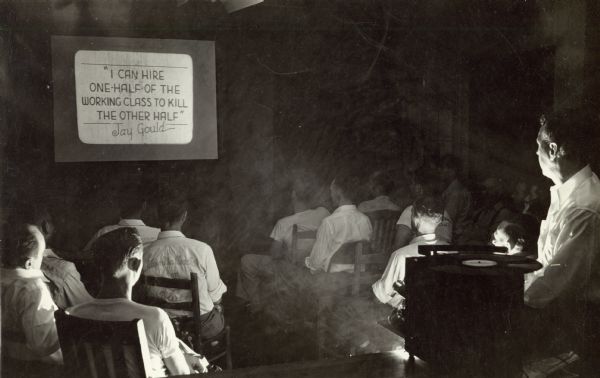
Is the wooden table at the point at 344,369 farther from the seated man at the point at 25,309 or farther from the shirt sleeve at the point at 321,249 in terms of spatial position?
the shirt sleeve at the point at 321,249

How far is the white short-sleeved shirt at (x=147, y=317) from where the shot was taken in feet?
4.17

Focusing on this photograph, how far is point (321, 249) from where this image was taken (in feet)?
8.11

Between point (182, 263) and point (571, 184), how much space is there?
140 cm

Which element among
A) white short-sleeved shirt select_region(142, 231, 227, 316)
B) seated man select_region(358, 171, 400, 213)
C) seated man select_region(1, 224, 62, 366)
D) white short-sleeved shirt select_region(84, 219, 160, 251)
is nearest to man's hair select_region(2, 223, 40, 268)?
seated man select_region(1, 224, 62, 366)

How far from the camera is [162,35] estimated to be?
2506mm

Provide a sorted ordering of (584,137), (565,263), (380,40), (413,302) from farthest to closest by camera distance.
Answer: (380,40)
(584,137)
(565,263)
(413,302)

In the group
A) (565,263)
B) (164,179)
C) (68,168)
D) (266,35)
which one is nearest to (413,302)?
(565,263)

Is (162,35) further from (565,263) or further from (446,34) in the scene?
(565,263)

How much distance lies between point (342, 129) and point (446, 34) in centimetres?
73

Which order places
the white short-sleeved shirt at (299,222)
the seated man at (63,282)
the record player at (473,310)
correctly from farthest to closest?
the white short-sleeved shirt at (299,222)
the seated man at (63,282)
the record player at (473,310)

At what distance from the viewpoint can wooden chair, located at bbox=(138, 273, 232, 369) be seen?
1659mm

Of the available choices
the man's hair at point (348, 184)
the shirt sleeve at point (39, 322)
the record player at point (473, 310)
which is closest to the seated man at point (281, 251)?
the man's hair at point (348, 184)

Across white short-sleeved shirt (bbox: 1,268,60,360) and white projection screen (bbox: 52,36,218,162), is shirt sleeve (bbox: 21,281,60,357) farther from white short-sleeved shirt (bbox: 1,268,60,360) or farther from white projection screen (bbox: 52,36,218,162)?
white projection screen (bbox: 52,36,218,162)

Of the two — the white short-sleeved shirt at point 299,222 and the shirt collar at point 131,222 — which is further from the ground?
the shirt collar at point 131,222
